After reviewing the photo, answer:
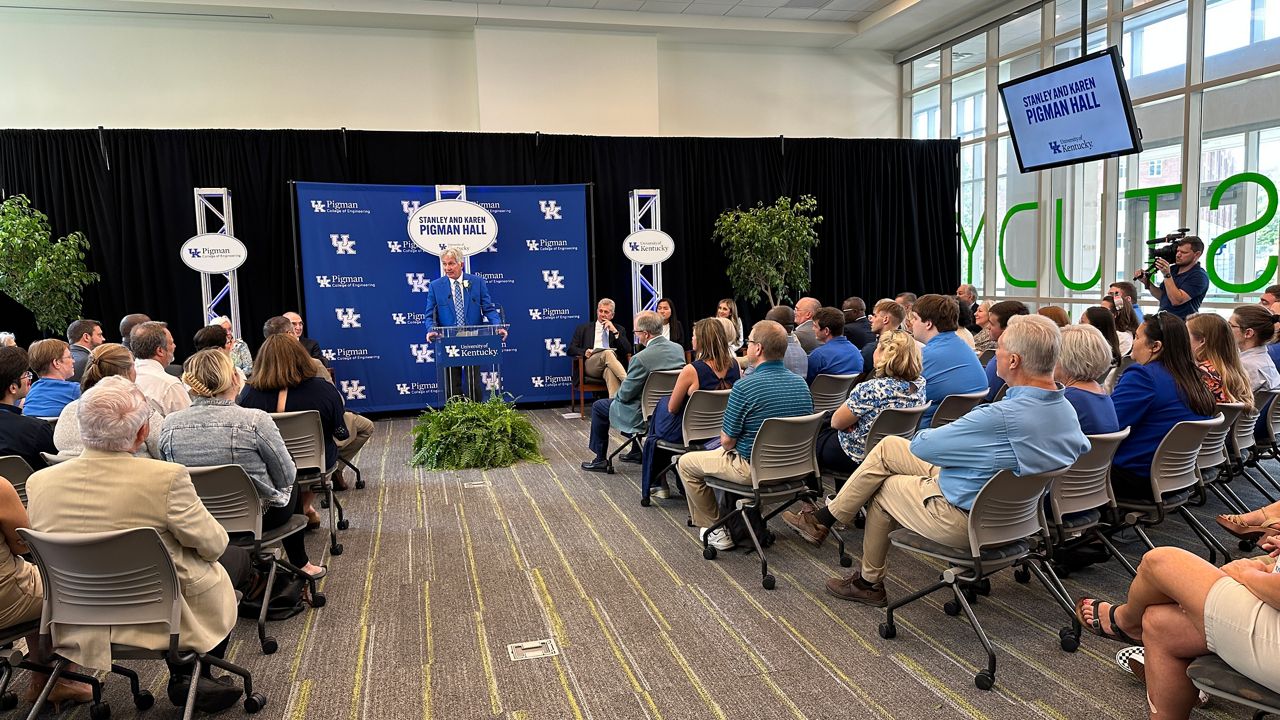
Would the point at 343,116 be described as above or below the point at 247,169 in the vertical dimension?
above

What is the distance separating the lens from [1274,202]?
294 inches

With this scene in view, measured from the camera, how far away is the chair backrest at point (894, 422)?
13.4ft

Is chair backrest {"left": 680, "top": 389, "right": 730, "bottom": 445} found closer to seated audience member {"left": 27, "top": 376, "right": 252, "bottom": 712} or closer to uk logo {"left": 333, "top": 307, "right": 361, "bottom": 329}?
seated audience member {"left": 27, "top": 376, "right": 252, "bottom": 712}

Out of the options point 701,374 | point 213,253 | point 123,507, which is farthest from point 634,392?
point 213,253

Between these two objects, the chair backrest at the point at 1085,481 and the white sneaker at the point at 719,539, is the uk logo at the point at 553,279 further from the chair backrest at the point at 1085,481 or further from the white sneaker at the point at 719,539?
the chair backrest at the point at 1085,481

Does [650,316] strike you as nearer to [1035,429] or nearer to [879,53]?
[1035,429]

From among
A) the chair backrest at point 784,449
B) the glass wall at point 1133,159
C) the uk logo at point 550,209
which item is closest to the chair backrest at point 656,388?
the chair backrest at point 784,449

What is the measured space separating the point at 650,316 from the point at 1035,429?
359 centimetres

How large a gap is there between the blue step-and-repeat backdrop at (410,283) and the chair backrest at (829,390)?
15.3 feet

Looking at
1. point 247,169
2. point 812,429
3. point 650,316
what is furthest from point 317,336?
point 812,429

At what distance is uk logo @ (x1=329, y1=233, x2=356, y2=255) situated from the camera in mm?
8742

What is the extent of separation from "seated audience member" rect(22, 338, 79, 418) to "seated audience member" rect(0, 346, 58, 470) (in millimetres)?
611

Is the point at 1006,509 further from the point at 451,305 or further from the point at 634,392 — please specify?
the point at 451,305

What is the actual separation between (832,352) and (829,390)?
0.26 meters
